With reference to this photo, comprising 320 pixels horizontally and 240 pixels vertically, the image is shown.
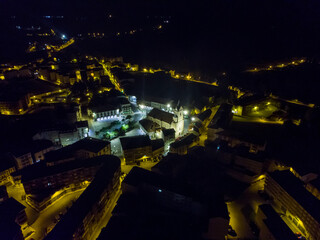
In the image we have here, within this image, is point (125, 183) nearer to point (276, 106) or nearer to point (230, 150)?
point (230, 150)

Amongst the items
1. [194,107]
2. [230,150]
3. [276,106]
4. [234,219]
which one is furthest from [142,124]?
[276,106]

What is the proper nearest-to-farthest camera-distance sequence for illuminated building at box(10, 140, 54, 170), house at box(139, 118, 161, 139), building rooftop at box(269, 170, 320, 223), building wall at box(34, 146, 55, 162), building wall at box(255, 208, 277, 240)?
building wall at box(255, 208, 277, 240), building rooftop at box(269, 170, 320, 223), illuminated building at box(10, 140, 54, 170), building wall at box(34, 146, 55, 162), house at box(139, 118, 161, 139)

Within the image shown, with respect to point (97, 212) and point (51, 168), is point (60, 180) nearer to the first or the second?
point (51, 168)

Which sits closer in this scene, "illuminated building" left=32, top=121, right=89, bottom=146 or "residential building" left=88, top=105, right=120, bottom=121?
"illuminated building" left=32, top=121, right=89, bottom=146

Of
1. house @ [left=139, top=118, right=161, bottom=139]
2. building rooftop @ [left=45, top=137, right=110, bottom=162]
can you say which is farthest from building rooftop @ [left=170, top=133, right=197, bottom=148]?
building rooftop @ [left=45, top=137, right=110, bottom=162]

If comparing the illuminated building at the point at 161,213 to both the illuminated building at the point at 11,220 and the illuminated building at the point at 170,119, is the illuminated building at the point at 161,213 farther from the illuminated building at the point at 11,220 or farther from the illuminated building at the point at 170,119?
the illuminated building at the point at 170,119

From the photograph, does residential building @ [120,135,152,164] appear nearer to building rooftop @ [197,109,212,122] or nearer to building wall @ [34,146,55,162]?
building wall @ [34,146,55,162]

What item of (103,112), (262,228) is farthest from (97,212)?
(103,112)
